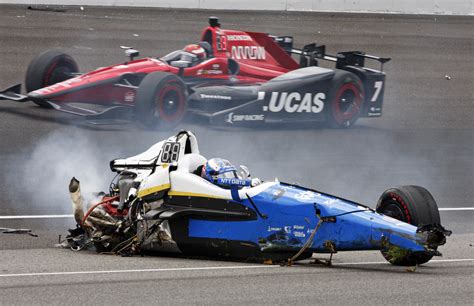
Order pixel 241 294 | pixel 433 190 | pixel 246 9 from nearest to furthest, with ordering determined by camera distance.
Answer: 1. pixel 241 294
2. pixel 433 190
3. pixel 246 9

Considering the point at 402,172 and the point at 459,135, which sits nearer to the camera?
the point at 402,172

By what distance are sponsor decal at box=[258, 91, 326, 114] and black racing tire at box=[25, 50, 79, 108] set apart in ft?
12.0

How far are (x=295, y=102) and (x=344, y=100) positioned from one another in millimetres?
1080

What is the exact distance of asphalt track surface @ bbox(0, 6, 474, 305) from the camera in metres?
9.56

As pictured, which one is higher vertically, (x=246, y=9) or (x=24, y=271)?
(x=246, y=9)

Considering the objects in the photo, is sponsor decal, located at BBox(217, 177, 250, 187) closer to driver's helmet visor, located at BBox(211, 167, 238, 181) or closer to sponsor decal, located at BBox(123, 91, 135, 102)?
driver's helmet visor, located at BBox(211, 167, 238, 181)

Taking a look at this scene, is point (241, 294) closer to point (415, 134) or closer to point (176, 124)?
point (176, 124)

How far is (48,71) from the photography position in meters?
19.5

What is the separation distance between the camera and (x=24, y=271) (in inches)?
403

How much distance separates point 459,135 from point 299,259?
1003cm

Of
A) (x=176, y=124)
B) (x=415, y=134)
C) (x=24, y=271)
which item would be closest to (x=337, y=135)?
(x=415, y=134)

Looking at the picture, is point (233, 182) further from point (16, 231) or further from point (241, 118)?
point (241, 118)

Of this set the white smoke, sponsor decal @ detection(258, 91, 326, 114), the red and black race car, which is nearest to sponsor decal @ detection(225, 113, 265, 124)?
the red and black race car

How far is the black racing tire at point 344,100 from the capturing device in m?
19.8
